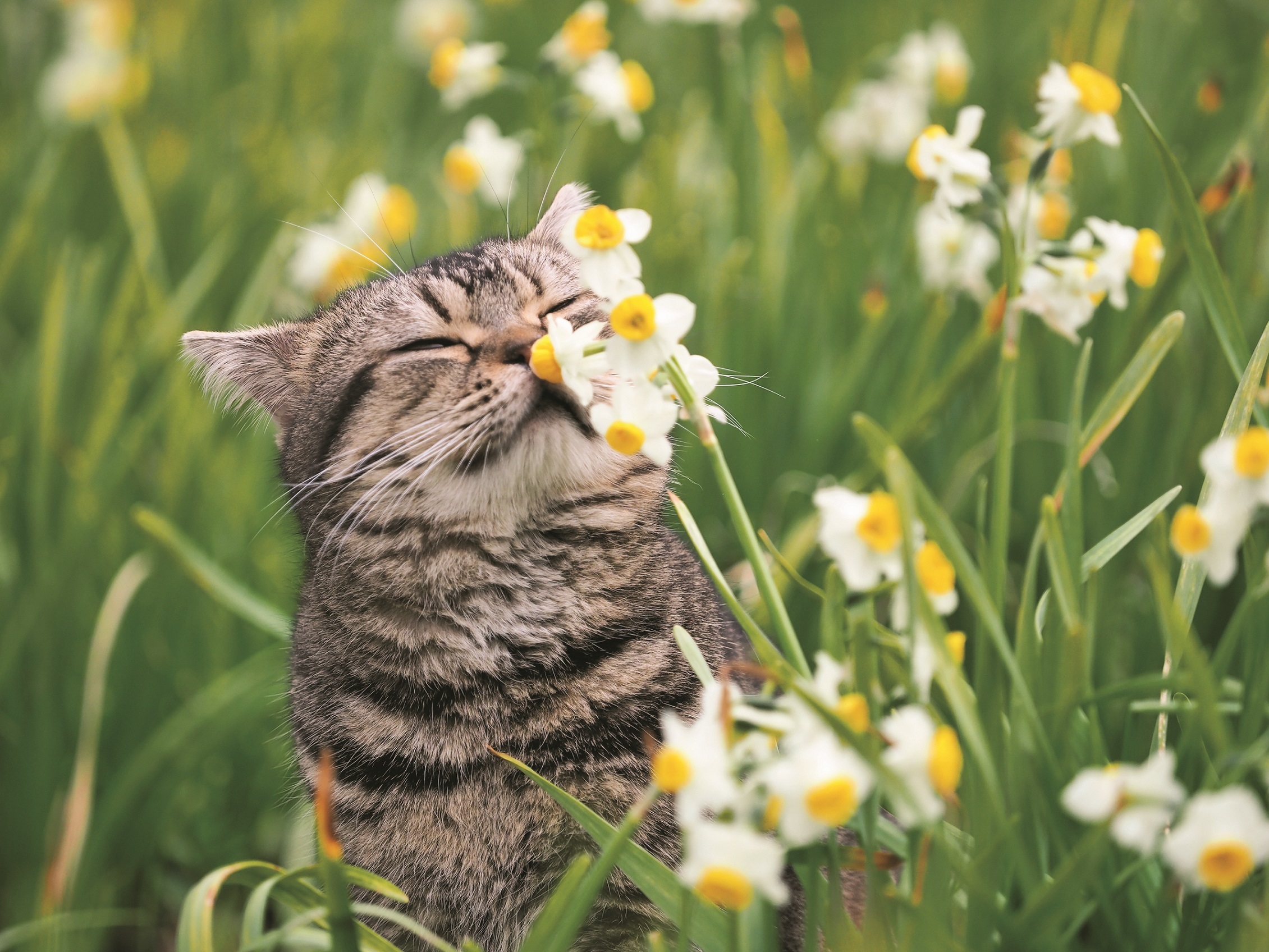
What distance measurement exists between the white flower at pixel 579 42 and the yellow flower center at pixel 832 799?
6.15ft

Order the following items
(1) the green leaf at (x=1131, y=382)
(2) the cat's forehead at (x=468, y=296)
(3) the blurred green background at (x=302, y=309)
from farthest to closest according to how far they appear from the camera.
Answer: (3) the blurred green background at (x=302, y=309), (2) the cat's forehead at (x=468, y=296), (1) the green leaf at (x=1131, y=382)

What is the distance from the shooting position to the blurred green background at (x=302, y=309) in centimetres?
196

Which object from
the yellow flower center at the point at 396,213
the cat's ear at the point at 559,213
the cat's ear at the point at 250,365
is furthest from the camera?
the yellow flower center at the point at 396,213

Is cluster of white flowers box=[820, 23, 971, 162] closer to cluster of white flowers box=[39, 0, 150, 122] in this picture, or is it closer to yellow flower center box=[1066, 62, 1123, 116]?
yellow flower center box=[1066, 62, 1123, 116]

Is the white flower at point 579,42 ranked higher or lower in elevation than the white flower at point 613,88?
higher

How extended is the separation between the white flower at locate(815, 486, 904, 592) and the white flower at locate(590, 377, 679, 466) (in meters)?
0.18

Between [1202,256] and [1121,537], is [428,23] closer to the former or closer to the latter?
[1202,256]

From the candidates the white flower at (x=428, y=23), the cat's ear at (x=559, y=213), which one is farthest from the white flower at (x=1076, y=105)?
the white flower at (x=428, y=23)

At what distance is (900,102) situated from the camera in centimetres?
280

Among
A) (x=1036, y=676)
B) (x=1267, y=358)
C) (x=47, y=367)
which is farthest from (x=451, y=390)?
(x=47, y=367)

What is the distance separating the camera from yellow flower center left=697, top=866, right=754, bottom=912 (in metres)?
0.70

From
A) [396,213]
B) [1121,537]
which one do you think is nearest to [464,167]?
[396,213]

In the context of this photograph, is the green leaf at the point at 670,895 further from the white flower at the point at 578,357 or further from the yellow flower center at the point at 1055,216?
the yellow flower center at the point at 1055,216

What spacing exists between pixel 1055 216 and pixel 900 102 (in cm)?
74
